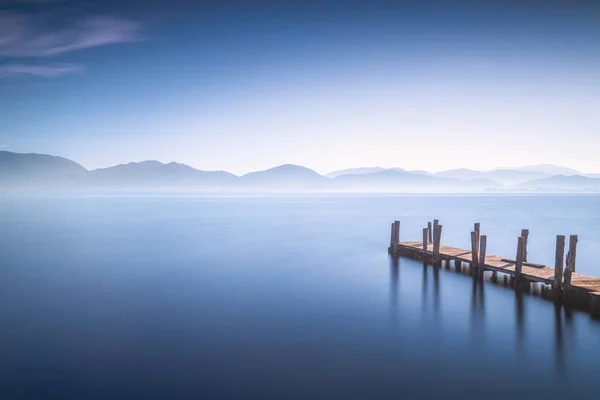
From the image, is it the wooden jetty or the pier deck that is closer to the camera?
the wooden jetty

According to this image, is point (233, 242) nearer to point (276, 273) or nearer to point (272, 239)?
point (272, 239)

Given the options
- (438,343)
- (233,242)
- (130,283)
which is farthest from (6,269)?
(438,343)

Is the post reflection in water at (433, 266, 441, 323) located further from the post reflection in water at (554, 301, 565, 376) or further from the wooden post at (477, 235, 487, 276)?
the post reflection in water at (554, 301, 565, 376)

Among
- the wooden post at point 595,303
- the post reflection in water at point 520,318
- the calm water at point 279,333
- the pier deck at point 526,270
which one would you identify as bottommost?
the calm water at point 279,333

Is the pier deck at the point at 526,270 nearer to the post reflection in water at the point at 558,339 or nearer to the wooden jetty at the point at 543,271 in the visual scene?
the wooden jetty at the point at 543,271

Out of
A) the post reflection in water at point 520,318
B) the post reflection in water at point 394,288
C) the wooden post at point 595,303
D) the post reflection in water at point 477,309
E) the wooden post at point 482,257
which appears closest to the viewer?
the post reflection in water at point 520,318

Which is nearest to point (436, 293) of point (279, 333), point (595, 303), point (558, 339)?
point (558, 339)

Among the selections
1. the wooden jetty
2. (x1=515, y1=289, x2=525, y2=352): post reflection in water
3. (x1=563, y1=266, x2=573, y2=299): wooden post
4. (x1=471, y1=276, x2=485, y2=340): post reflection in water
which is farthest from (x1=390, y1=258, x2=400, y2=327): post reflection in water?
(x1=563, y1=266, x2=573, y2=299): wooden post

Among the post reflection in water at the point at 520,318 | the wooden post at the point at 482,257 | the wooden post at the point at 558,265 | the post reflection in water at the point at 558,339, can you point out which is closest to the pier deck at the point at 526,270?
the wooden post at the point at 482,257

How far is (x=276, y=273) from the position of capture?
25.4 metres

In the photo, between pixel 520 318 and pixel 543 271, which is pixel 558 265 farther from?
pixel 520 318

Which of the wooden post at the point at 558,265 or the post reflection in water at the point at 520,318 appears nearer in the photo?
the post reflection in water at the point at 520,318

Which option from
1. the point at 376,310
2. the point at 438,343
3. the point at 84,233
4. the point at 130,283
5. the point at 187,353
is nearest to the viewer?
the point at 187,353

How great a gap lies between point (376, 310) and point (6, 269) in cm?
2212
